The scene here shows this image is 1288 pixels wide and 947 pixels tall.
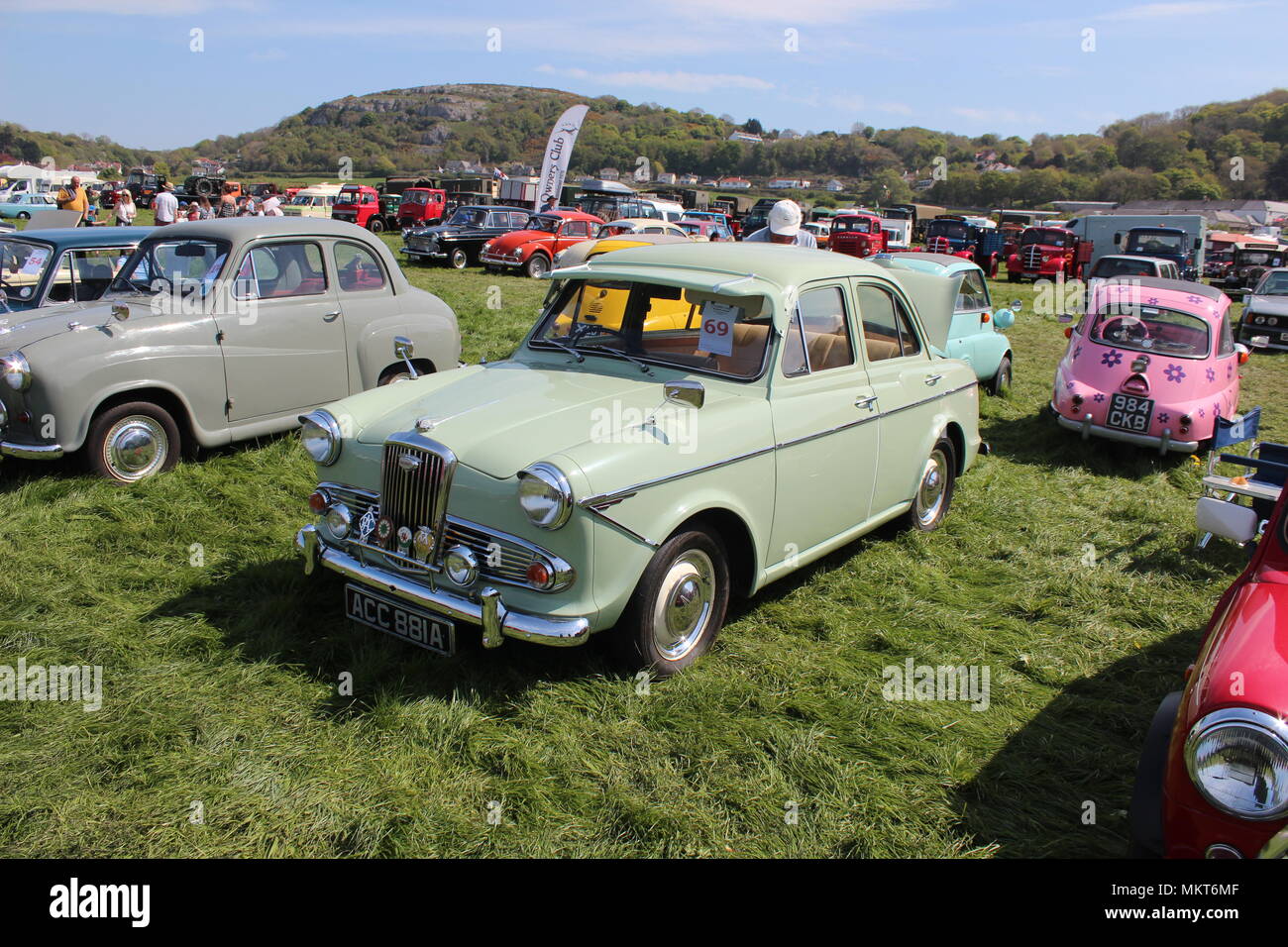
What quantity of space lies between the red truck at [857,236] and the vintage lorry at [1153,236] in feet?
19.5

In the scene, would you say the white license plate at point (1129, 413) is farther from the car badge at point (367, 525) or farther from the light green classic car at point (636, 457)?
the car badge at point (367, 525)

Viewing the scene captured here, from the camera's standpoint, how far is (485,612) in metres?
3.56

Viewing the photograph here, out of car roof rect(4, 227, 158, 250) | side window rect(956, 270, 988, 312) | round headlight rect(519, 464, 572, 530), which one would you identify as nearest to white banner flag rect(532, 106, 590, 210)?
side window rect(956, 270, 988, 312)

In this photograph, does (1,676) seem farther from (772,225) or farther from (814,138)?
(814,138)

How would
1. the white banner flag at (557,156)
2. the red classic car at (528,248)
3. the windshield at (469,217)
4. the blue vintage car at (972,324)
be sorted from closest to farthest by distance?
the blue vintage car at (972,324) → the red classic car at (528,248) → the windshield at (469,217) → the white banner flag at (557,156)

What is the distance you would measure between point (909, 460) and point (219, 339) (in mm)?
5040

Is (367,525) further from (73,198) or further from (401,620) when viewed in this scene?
(73,198)

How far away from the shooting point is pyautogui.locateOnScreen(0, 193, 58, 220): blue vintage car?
1061 inches

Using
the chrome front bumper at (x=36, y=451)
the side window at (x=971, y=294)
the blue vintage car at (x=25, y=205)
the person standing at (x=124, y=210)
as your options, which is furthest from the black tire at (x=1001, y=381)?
the blue vintage car at (x=25, y=205)

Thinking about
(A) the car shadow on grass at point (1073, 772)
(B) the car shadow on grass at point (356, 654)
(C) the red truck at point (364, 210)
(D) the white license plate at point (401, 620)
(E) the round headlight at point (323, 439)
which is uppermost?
(C) the red truck at point (364, 210)

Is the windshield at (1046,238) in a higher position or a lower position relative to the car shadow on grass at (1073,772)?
higher

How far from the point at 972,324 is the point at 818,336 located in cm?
584

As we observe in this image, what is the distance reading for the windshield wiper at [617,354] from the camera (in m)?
4.58
